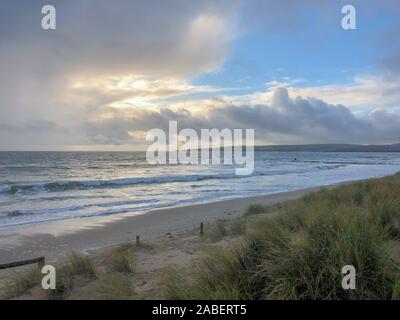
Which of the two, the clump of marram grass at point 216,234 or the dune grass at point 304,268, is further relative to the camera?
the clump of marram grass at point 216,234

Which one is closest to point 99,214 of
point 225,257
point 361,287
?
point 225,257

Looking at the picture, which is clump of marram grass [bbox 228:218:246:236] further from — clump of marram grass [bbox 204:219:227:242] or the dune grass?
the dune grass

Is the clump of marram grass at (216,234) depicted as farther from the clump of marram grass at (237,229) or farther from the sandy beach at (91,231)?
the sandy beach at (91,231)

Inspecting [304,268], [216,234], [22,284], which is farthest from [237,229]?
[304,268]

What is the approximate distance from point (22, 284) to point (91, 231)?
27.6ft

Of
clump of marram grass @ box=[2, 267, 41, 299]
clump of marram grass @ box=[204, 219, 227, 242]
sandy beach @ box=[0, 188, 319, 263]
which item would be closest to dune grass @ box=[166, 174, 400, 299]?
clump of marram grass @ box=[2, 267, 41, 299]

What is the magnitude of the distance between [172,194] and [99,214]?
30.0ft

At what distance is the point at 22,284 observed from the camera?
6.17 metres

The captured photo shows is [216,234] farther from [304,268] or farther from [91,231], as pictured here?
[91,231]

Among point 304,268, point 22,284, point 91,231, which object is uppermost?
point 304,268

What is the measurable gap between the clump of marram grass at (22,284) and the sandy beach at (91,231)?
13.2 ft

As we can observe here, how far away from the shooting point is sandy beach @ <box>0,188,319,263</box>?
38.6ft

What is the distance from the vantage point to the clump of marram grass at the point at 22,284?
19.7 feet

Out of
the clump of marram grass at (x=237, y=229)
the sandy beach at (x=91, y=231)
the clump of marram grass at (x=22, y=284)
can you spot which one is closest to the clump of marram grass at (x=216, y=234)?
the clump of marram grass at (x=237, y=229)
